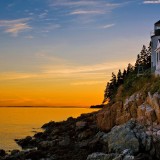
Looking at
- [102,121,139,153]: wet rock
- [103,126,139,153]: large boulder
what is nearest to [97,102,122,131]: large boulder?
[102,121,139,153]: wet rock

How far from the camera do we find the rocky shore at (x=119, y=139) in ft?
107

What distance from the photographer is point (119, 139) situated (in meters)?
34.7

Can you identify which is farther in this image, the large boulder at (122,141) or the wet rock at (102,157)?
the large boulder at (122,141)

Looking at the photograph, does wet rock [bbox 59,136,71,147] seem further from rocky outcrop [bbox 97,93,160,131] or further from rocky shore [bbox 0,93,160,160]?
rocky outcrop [bbox 97,93,160,131]

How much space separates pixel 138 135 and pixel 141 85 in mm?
10955

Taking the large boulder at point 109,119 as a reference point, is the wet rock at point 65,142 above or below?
below

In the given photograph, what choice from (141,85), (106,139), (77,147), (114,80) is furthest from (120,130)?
(114,80)

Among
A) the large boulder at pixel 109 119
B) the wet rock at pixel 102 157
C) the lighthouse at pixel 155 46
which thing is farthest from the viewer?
the lighthouse at pixel 155 46

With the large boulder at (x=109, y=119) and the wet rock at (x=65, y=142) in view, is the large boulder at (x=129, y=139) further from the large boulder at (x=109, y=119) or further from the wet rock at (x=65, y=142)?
the large boulder at (x=109, y=119)

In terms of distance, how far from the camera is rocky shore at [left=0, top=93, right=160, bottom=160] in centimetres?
3259

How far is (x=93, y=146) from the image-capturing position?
3756 cm

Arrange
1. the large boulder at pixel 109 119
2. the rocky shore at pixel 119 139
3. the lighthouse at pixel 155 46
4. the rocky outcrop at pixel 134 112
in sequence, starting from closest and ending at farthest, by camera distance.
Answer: the rocky shore at pixel 119 139 → the rocky outcrop at pixel 134 112 → the large boulder at pixel 109 119 → the lighthouse at pixel 155 46

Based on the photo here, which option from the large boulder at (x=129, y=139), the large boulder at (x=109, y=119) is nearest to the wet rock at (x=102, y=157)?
the large boulder at (x=129, y=139)

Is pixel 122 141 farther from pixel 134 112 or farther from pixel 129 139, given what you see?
pixel 134 112
